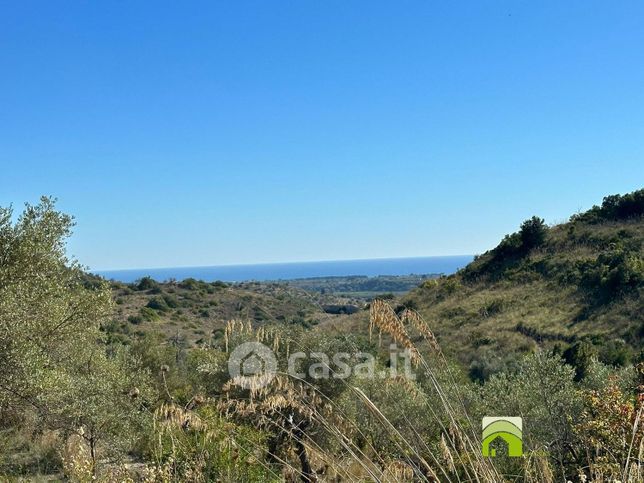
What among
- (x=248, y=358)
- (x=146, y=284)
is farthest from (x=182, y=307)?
(x=248, y=358)

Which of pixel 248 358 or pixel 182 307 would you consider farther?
pixel 182 307

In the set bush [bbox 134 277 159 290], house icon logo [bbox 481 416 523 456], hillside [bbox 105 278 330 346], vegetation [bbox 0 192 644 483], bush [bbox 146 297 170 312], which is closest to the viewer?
vegetation [bbox 0 192 644 483]

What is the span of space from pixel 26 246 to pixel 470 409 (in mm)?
9545

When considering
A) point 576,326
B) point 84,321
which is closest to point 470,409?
point 84,321

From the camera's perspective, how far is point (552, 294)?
32906 millimetres

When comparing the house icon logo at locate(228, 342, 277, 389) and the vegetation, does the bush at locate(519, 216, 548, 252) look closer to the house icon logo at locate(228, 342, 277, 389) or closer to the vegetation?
the vegetation

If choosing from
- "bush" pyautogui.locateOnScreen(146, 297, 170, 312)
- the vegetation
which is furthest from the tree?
"bush" pyautogui.locateOnScreen(146, 297, 170, 312)

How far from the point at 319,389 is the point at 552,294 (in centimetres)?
2510

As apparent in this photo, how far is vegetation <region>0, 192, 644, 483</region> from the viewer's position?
322cm

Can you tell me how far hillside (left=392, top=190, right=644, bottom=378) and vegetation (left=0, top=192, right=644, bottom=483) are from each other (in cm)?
15

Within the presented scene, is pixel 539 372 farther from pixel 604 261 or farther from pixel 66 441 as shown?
pixel 604 261

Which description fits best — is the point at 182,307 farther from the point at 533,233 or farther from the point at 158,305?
the point at 533,233

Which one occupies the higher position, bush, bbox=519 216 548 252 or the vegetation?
bush, bbox=519 216 548 252

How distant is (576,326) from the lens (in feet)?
89.8
